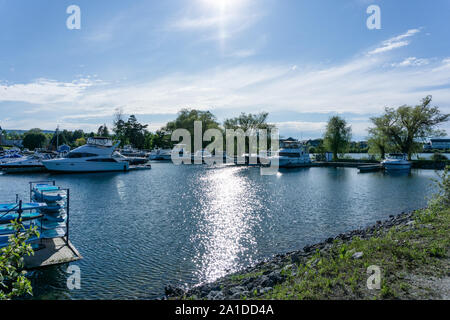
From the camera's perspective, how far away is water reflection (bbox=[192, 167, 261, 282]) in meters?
11.6

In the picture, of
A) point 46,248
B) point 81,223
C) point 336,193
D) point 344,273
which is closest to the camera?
point 344,273

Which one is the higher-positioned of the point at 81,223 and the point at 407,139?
the point at 407,139

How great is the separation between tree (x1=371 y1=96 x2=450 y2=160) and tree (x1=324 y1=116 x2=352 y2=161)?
873cm

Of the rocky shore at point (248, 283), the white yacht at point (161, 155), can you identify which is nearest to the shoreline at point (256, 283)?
the rocky shore at point (248, 283)

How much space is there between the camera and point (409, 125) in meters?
59.3

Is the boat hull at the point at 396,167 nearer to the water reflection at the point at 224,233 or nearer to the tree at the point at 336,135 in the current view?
the tree at the point at 336,135

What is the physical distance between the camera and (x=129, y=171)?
5209 centimetres

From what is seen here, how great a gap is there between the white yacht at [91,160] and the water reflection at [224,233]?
2908cm

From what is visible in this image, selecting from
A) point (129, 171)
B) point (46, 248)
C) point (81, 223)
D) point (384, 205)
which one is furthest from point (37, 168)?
point (384, 205)

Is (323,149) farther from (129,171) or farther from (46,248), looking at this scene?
(46,248)

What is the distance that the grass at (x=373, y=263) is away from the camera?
6504 millimetres

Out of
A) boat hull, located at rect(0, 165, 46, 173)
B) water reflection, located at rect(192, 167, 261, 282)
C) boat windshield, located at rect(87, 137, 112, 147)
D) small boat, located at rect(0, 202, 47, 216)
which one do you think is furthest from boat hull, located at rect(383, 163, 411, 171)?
boat hull, located at rect(0, 165, 46, 173)

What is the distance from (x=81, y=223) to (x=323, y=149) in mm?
66579

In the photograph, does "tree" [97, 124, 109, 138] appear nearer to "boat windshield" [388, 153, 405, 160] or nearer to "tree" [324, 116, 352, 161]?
"tree" [324, 116, 352, 161]
